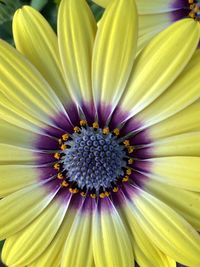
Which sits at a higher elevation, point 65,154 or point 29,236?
point 65,154

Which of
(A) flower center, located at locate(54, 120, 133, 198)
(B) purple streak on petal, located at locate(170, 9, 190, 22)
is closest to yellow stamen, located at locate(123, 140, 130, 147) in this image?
(A) flower center, located at locate(54, 120, 133, 198)

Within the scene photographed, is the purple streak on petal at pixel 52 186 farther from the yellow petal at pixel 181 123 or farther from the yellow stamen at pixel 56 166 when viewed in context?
the yellow petal at pixel 181 123

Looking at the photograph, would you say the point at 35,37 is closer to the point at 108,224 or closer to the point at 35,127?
the point at 35,127

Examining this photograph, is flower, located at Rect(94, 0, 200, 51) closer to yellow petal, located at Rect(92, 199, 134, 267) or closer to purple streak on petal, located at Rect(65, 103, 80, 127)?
purple streak on petal, located at Rect(65, 103, 80, 127)

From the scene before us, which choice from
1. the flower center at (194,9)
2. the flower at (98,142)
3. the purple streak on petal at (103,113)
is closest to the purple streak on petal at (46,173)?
the flower at (98,142)

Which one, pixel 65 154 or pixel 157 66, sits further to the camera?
pixel 65 154

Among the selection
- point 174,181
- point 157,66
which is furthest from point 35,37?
point 174,181
